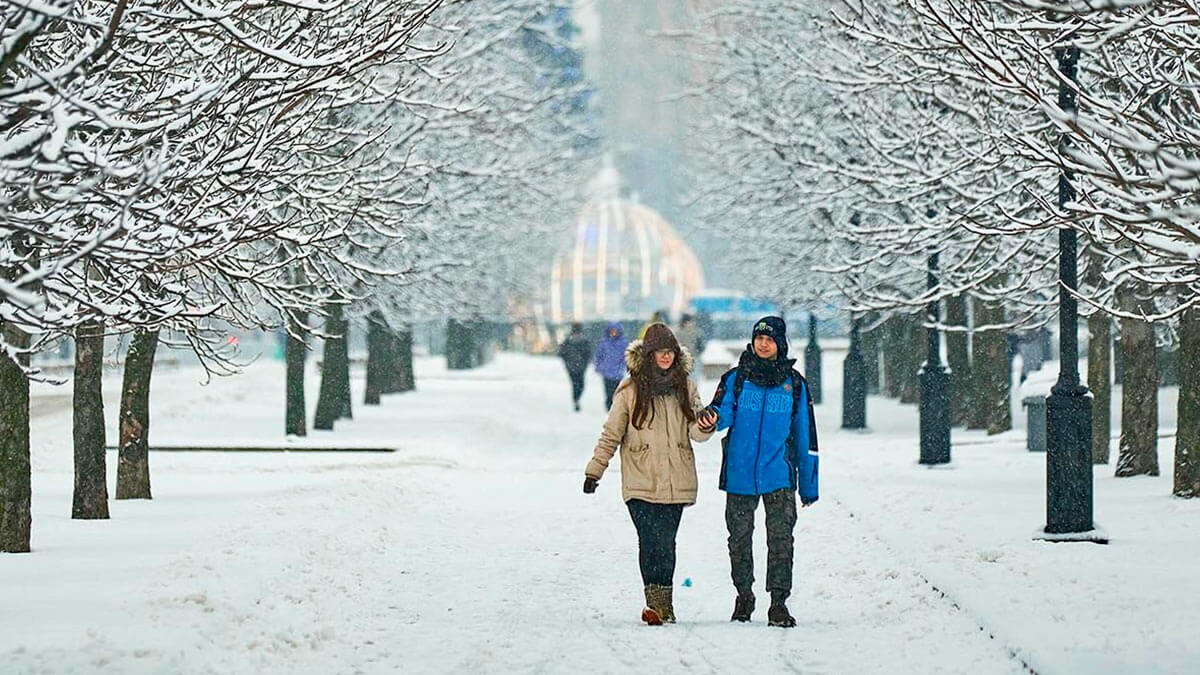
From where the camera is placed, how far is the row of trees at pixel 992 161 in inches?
385

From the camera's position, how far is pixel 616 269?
94312mm

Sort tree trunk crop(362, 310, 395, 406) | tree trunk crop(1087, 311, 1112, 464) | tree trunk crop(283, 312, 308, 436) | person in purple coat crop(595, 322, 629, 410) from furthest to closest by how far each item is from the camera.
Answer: tree trunk crop(362, 310, 395, 406), person in purple coat crop(595, 322, 629, 410), tree trunk crop(283, 312, 308, 436), tree trunk crop(1087, 311, 1112, 464)

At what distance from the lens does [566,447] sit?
27188 mm

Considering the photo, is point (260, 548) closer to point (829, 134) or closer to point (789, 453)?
point (789, 453)

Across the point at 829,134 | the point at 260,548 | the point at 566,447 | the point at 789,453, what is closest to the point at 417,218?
the point at 566,447

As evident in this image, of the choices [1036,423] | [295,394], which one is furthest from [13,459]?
[1036,423]

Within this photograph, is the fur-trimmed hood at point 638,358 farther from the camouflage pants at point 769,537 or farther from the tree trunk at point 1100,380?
the tree trunk at point 1100,380

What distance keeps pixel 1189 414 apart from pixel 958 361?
13690 mm

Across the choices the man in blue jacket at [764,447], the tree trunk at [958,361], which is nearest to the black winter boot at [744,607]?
the man in blue jacket at [764,447]

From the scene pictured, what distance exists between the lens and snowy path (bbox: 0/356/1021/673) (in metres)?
9.36

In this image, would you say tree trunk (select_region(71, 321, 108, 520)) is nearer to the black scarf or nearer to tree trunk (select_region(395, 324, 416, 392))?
the black scarf

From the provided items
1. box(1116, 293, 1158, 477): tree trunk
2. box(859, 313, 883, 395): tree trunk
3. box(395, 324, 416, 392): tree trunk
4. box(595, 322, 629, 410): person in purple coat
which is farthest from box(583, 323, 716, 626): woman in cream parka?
box(395, 324, 416, 392): tree trunk

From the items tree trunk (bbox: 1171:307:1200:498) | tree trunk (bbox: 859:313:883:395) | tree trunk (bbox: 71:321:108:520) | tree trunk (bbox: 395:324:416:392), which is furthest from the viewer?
tree trunk (bbox: 859:313:883:395)

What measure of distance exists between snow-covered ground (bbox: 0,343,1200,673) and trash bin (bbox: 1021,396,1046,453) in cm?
79
